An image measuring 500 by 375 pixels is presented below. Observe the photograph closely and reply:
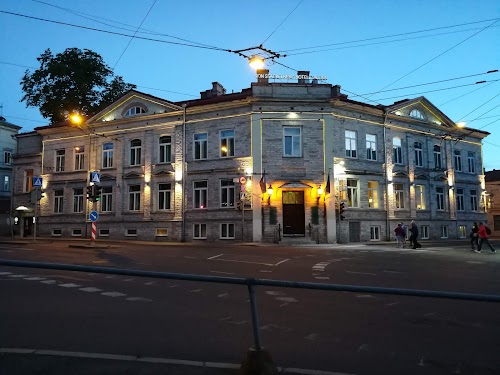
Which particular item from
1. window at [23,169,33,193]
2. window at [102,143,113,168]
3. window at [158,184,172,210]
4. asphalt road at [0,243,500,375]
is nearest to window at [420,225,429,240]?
window at [158,184,172,210]

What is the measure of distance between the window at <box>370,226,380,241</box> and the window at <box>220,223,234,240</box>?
10745mm

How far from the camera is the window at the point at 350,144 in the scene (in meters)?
32.0

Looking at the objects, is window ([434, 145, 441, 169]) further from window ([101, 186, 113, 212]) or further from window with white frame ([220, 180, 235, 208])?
window ([101, 186, 113, 212])

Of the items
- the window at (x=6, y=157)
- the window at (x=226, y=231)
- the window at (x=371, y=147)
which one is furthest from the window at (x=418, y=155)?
the window at (x=6, y=157)

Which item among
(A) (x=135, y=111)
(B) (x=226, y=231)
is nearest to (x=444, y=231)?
(B) (x=226, y=231)

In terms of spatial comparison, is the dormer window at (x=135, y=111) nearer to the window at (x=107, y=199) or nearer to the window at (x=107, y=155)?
the window at (x=107, y=155)

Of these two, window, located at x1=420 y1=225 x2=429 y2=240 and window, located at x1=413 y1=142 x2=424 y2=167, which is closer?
window, located at x1=420 y1=225 x2=429 y2=240

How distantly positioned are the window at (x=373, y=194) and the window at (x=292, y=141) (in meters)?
6.81

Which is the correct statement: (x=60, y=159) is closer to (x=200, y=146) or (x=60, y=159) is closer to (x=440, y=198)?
(x=200, y=146)

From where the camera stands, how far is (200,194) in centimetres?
3231

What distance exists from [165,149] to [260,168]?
8817mm

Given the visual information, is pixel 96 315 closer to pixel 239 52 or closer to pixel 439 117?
pixel 239 52

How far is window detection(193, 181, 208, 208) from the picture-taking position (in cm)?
3219

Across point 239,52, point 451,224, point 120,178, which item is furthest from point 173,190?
point 451,224
